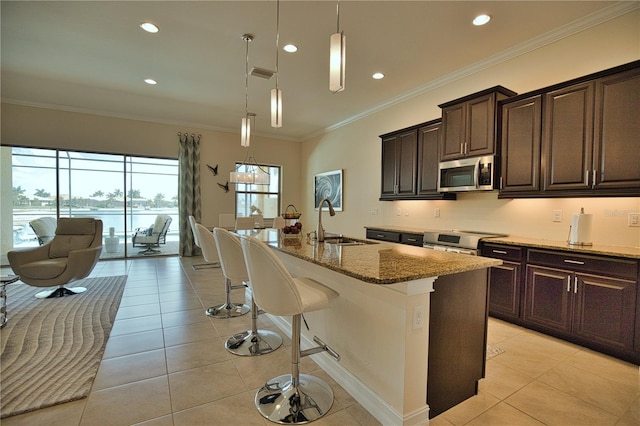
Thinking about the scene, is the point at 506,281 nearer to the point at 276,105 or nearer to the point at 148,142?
the point at 276,105

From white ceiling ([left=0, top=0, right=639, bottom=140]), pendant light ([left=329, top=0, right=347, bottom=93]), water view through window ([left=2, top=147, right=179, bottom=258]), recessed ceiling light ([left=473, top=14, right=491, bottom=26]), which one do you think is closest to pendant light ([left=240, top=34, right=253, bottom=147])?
white ceiling ([left=0, top=0, right=639, bottom=140])

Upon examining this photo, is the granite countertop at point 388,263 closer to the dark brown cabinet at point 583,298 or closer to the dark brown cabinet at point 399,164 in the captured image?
the dark brown cabinet at point 583,298

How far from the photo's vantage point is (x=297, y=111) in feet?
18.9

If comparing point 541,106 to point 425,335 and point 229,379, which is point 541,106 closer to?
point 425,335

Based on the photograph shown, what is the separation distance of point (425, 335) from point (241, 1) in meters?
3.04

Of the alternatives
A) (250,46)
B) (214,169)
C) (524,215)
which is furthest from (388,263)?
(214,169)

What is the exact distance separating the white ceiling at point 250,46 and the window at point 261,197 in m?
2.62

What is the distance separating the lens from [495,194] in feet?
11.8

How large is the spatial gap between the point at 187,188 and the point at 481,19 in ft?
19.9

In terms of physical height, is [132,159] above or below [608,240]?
above

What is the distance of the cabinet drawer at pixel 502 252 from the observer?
9.50 feet

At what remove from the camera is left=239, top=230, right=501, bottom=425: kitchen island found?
1.50m

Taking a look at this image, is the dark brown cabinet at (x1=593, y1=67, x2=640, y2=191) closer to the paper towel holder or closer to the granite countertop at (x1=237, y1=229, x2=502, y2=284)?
the paper towel holder

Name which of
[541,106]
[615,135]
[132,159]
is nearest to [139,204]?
[132,159]
